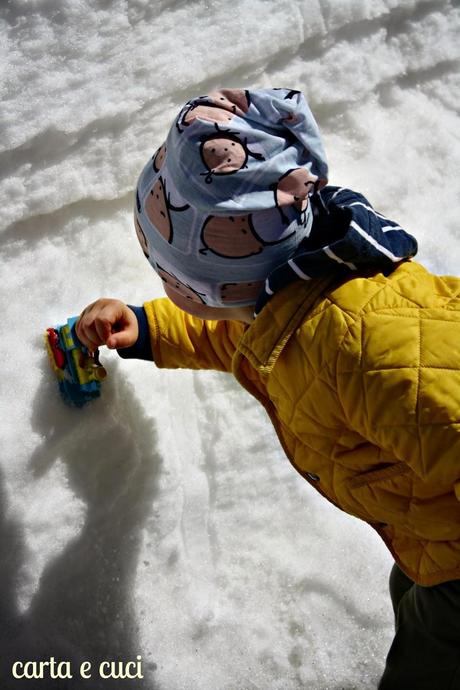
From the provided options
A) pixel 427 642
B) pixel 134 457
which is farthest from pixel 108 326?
pixel 427 642

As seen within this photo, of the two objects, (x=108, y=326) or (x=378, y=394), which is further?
(x=108, y=326)

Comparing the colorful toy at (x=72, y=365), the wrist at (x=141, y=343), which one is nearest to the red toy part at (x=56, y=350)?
the colorful toy at (x=72, y=365)

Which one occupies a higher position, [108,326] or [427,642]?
[108,326]

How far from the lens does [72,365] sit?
3.78ft

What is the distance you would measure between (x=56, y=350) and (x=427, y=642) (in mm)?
679

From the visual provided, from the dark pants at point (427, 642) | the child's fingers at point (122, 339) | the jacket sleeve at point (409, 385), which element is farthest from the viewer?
the child's fingers at point (122, 339)

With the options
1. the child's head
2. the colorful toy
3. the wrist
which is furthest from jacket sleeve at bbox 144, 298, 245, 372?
the child's head

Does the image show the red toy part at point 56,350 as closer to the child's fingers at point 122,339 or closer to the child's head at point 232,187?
the child's fingers at point 122,339

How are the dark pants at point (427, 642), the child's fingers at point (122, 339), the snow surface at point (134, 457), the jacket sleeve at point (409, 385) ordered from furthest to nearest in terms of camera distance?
the snow surface at point (134, 457)
the child's fingers at point (122, 339)
the dark pants at point (427, 642)
the jacket sleeve at point (409, 385)

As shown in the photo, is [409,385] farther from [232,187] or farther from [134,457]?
[134,457]

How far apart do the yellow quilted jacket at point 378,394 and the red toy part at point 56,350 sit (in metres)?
0.34

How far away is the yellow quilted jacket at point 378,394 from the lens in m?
0.77

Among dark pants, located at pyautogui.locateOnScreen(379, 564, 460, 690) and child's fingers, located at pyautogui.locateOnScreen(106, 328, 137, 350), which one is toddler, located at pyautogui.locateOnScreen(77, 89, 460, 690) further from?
child's fingers, located at pyautogui.locateOnScreen(106, 328, 137, 350)

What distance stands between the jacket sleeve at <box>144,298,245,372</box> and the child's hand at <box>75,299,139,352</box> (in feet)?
0.10
